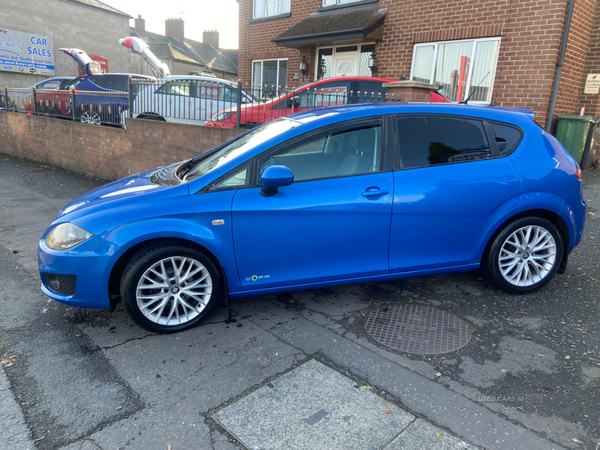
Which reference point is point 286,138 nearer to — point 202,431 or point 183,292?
point 183,292

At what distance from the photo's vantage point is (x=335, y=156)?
11.4ft

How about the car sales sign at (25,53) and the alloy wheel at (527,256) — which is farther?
the car sales sign at (25,53)

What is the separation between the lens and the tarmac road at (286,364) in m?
2.32

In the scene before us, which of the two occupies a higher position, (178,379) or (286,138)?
(286,138)

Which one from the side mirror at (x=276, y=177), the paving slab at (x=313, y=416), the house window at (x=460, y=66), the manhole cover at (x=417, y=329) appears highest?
the house window at (x=460, y=66)

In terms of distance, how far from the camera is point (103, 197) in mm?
3436

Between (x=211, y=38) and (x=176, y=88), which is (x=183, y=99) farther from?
(x=211, y=38)

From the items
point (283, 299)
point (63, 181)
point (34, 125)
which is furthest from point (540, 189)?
point (34, 125)

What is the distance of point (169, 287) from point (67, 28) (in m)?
23.2

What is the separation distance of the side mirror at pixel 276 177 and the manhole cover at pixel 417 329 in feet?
4.22

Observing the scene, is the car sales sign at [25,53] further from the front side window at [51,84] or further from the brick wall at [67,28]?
the front side window at [51,84]

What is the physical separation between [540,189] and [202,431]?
321 centimetres

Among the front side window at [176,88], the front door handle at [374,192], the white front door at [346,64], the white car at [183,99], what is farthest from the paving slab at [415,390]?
the white front door at [346,64]

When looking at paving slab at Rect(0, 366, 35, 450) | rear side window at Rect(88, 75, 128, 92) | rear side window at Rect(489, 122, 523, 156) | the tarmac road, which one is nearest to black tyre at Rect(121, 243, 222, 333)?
the tarmac road
